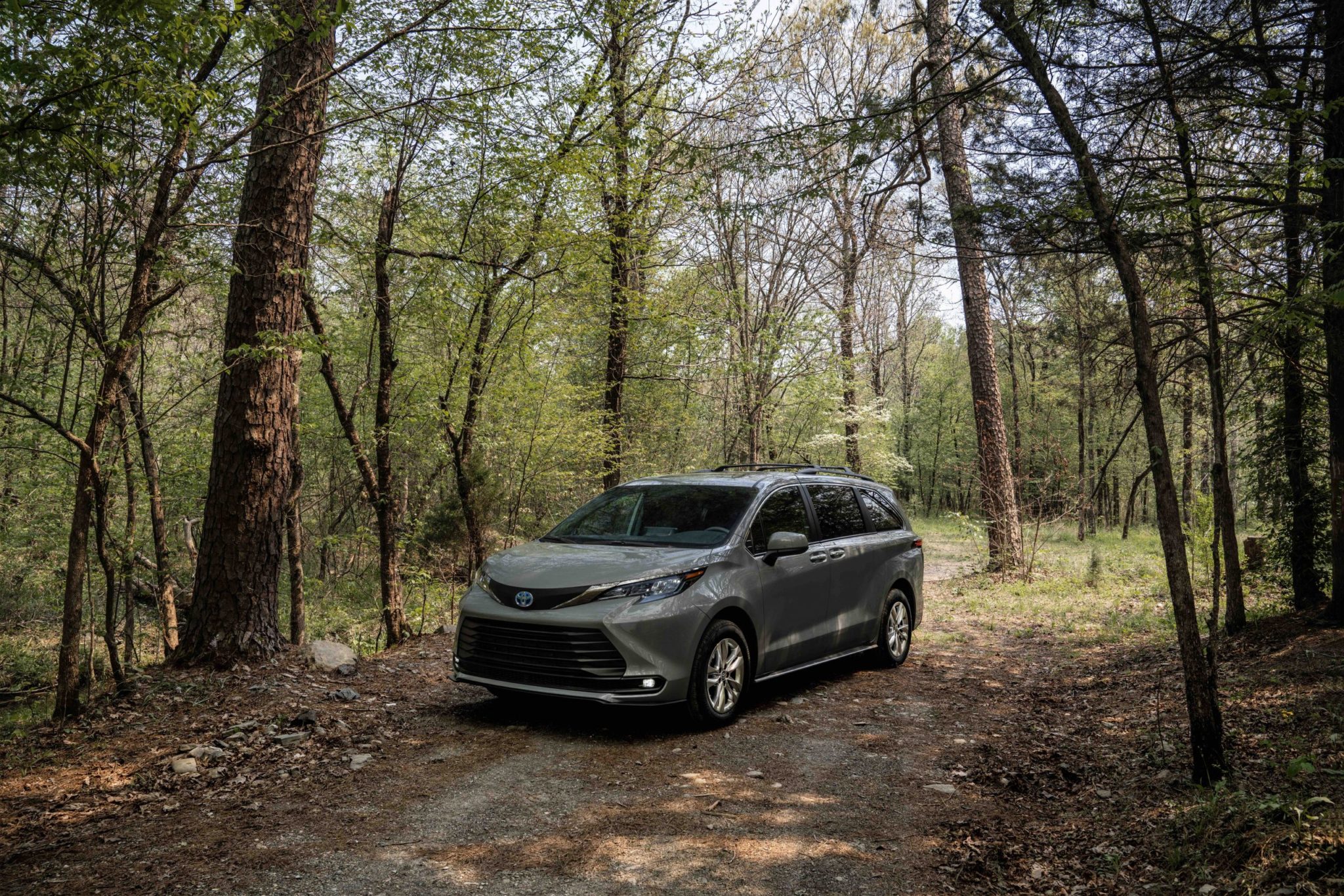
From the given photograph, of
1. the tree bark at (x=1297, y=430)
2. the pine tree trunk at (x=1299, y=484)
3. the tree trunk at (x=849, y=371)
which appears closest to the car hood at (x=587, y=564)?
the tree bark at (x=1297, y=430)

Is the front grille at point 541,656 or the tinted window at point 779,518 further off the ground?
the tinted window at point 779,518

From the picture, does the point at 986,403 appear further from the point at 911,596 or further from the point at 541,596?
the point at 541,596

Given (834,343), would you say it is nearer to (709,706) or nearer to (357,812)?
(709,706)

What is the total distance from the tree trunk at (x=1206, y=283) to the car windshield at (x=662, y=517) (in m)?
3.63

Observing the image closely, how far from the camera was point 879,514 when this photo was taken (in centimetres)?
809

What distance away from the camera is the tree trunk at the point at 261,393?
6.78 meters

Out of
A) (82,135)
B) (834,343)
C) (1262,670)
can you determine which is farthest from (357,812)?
(834,343)

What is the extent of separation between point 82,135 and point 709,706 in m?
5.27

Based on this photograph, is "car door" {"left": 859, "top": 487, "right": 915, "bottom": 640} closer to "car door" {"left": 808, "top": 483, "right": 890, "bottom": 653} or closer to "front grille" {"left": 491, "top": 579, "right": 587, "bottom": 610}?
"car door" {"left": 808, "top": 483, "right": 890, "bottom": 653}

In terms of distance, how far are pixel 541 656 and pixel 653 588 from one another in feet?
2.83

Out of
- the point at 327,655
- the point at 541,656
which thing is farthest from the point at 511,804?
the point at 327,655

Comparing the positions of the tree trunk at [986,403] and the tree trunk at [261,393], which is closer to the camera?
the tree trunk at [261,393]

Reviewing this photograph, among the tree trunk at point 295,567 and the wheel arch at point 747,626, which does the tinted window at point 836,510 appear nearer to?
the wheel arch at point 747,626

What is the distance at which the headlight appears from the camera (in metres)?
5.42
